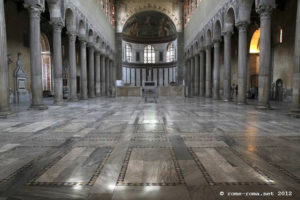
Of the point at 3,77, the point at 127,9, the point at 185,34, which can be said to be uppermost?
the point at 127,9

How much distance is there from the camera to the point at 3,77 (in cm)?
915

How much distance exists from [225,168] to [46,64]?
83.6ft

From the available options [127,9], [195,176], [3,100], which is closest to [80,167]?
[195,176]

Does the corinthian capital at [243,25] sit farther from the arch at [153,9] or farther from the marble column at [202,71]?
the arch at [153,9]

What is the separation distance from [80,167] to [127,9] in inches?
1650

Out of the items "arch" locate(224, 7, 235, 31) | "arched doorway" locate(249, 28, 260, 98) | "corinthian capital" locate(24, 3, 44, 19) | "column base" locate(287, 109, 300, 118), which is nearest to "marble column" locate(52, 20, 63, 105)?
"corinthian capital" locate(24, 3, 44, 19)

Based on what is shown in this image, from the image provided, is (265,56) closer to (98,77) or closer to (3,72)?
(3,72)

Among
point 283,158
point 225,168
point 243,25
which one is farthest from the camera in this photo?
point 243,25

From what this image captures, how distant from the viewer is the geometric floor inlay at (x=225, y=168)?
9.33ft

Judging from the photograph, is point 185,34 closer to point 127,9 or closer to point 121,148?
point 127,9

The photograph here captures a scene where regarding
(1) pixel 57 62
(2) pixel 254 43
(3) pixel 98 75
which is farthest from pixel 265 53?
(3) pixel 98 75

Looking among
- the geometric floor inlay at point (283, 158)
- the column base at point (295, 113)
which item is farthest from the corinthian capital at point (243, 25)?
the geometric floor inlay at point (283, 158)

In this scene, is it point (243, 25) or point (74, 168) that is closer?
point (74, 168)

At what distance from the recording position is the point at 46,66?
2459cm
